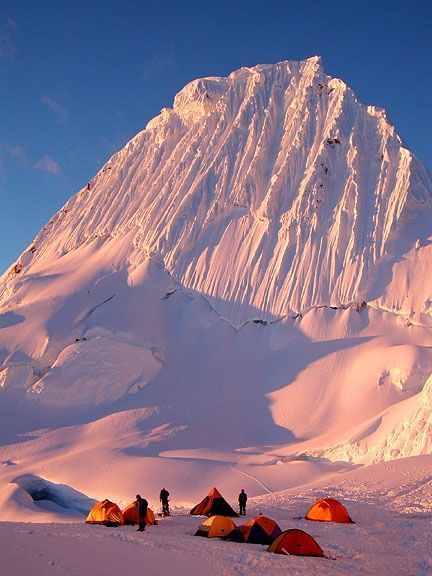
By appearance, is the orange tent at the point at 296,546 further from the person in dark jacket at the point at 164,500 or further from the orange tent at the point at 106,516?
the person in dark jacket at the point at 164,500

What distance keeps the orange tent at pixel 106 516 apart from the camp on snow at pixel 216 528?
11.3 ft

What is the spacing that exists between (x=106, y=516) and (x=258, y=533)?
18.2ft

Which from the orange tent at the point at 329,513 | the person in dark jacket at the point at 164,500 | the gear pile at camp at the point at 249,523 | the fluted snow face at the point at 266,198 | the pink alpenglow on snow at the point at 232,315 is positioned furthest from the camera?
the fluted snow face at the point at 266,198

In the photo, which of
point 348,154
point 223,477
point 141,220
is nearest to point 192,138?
point 141,220

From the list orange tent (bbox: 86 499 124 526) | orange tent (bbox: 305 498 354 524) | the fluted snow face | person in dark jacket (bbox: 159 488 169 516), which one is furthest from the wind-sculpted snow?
orange tent (bbox: 86 499 124 526)

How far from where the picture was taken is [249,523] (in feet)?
55.8

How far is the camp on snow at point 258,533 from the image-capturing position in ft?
54.0

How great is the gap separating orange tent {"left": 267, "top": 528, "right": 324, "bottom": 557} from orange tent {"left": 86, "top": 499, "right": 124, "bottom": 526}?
6.89 meters

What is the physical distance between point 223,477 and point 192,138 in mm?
42588

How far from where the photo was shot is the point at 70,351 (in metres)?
55.2

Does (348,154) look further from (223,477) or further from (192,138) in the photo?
(223,477)

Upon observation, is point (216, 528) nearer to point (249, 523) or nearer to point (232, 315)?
point (249, 523)

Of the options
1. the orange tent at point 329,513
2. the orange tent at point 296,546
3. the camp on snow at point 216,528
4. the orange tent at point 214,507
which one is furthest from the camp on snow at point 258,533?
the orange tent at point 214,507

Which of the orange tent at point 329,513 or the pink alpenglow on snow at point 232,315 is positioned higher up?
the pink alpenglow on snow at point 232,315
